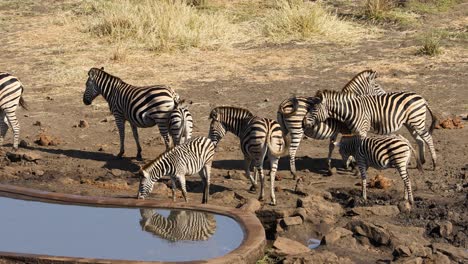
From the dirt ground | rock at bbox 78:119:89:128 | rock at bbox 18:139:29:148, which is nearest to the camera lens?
the dirt ground

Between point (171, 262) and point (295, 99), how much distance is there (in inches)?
204

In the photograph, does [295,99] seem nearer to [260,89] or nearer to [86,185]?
[86,185]

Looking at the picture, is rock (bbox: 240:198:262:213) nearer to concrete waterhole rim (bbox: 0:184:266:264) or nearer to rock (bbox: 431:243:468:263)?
concrete waterhole rim (bbox: 0:184:266:264)

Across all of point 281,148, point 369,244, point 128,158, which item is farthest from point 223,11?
point 369,244

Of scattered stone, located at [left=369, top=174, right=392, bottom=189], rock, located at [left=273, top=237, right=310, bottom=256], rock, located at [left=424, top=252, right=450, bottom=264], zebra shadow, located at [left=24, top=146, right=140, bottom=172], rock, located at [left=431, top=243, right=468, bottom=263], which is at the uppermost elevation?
rock, located at [left=424, top=252, right=450, bottom=264]

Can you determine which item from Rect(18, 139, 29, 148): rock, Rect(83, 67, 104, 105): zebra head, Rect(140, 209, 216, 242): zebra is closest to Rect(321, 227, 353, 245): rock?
Rect(140, 209, 216, 242): zebra

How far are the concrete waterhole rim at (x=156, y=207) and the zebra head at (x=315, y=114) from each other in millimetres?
3356

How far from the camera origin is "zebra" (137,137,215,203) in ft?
38.1

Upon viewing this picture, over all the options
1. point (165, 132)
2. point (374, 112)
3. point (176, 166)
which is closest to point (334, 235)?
point (176, 166)

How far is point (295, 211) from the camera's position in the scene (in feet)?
37.0

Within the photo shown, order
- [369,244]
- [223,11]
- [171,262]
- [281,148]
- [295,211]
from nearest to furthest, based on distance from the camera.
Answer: [171,262] < [369,244] < [295,211] < [281,148] < [223,11]

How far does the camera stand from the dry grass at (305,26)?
21438 millimetres

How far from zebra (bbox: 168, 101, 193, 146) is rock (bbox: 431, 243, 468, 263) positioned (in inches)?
170

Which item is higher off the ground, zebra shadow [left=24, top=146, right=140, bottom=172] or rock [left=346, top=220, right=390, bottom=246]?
rock [left=346, top=220, right=390, bottom=246]
